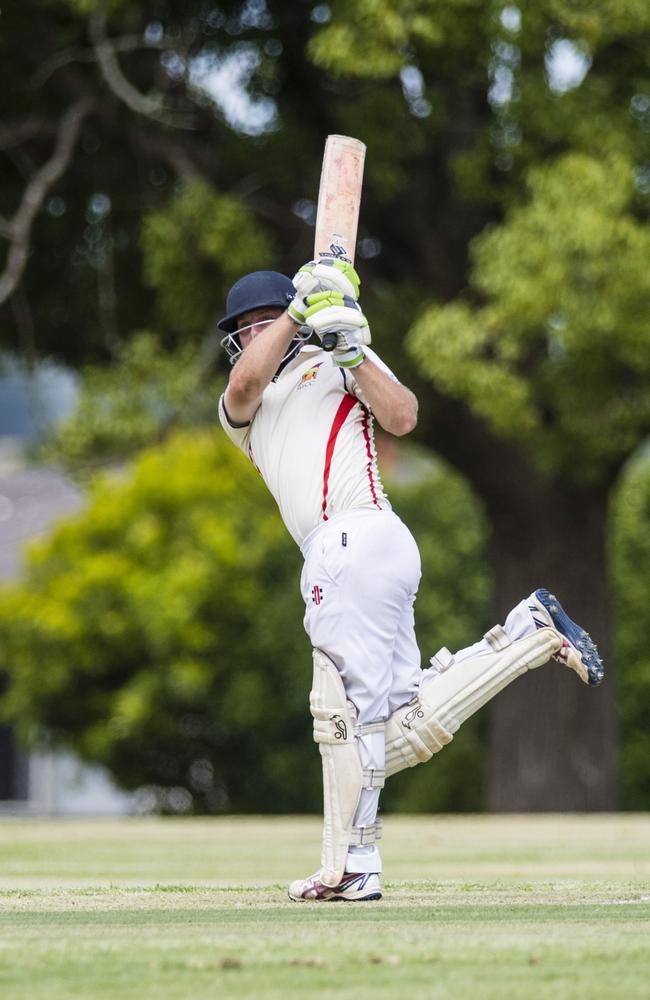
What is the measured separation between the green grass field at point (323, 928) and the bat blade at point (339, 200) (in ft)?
6.54

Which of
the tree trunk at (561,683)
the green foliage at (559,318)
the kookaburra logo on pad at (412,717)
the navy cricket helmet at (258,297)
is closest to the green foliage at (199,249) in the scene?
the green foliage at (559,318)

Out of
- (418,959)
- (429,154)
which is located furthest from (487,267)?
(418,959)

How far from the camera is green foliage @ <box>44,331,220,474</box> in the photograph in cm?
1351

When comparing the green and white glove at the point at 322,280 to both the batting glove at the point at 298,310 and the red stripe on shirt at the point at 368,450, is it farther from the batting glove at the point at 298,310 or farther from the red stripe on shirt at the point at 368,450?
the red stripe on shirt at the point at 368,450

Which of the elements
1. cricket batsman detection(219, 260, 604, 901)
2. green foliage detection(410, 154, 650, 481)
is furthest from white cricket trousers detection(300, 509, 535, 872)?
green foliage detection(410, 154, 650, 481)

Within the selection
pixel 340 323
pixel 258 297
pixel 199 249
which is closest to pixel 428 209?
pixel 199 249

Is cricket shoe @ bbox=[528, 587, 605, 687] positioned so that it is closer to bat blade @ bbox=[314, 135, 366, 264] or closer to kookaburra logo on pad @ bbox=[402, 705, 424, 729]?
kookaburra logo on pad @ bbox=[402, 705, 424, 729]

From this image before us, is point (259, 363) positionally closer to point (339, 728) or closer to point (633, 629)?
point (339, 728)

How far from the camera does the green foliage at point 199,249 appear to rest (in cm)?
1311

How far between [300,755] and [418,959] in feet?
51.9

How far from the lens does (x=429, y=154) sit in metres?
13.9

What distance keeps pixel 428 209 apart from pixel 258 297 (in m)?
8.35

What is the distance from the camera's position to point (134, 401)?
13547 millimetres

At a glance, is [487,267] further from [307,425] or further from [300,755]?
[300,755]
